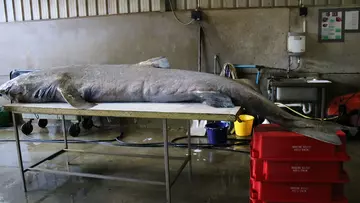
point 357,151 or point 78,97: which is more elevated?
point 78,97

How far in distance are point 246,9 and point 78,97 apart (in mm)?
3079

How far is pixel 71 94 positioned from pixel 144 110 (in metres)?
0.71

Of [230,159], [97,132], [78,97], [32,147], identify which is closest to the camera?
[78,97]

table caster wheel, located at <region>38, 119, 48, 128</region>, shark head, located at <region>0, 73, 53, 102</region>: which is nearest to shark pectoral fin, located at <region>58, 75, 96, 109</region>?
shark head, located at <region>0, 73, 53, 102</region>

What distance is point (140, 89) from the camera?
9.06ft

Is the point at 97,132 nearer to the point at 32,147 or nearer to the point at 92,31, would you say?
the point at 32,147

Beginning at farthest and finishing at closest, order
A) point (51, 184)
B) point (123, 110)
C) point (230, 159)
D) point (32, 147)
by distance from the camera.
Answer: point (32, 147), point (230, 159), point (51, 184), point (123, 110)

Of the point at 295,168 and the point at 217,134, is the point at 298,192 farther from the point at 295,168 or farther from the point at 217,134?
the point at 217,134

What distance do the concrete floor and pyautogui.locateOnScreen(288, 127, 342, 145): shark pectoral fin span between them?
3.08ft

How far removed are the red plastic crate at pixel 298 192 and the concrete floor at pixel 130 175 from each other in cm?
55

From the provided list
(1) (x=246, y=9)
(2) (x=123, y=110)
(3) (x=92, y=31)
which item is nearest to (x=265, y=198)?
(2) (x=123, y=110)

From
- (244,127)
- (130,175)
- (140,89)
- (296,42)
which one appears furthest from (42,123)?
(296,42)

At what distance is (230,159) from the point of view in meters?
3.88

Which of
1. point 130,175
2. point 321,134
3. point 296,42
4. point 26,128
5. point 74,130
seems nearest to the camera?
point 321,134
